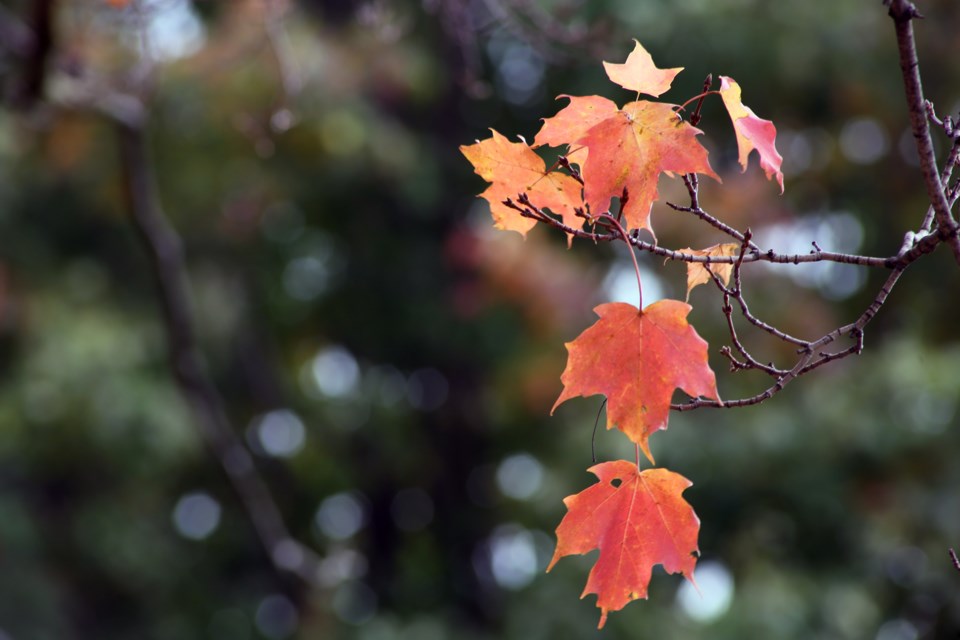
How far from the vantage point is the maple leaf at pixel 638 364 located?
98 cm

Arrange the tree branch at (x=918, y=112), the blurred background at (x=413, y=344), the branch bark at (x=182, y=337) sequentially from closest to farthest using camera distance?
the tree branch at (x=918, y=112)
the branch bark at (x=182, y=337)
the blurred background at (x=413, y=344)

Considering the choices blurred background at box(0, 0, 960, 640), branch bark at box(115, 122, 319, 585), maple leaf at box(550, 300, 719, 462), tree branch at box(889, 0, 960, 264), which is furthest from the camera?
blurred background at box(0, 0, 960, 640)

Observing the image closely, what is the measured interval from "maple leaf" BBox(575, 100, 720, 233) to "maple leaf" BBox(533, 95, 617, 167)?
0.03m

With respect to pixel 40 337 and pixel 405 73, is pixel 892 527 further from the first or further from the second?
pixel 40 337

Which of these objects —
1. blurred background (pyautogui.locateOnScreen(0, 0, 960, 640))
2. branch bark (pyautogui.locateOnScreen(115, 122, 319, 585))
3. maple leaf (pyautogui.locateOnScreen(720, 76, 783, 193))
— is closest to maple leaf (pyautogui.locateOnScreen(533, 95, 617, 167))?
maple leaf (pyautogui.locateOnScreen(720, 76, 783, 193))

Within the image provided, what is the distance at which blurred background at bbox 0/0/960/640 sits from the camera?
149 inches

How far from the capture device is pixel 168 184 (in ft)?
15.4

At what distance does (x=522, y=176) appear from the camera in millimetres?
1086

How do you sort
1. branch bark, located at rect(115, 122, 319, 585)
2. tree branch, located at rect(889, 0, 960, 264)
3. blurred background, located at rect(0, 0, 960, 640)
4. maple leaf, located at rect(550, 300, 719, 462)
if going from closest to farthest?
tree branch, located at rect(889, 0, 960, 264), maple leaf, located at rect(550, 300, 719, 462), branch bark, located at rect(115, 122, 319, 585), blurred background, located at rect(0, 0, 960, 640)

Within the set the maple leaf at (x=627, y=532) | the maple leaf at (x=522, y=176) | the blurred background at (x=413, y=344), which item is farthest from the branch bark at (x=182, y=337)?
the maple leaf at (x=627, y=532)

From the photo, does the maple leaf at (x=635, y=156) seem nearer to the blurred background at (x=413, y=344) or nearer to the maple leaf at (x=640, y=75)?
the maple leaf at (x=640, y=75)

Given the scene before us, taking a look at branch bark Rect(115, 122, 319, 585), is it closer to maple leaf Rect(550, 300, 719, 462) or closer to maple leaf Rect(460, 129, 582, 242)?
maple leaf Rect(460, 129, 582, 242)

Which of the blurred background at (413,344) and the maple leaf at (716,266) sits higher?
the maple leaf at (716,266)

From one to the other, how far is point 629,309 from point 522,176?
0.19 meters
